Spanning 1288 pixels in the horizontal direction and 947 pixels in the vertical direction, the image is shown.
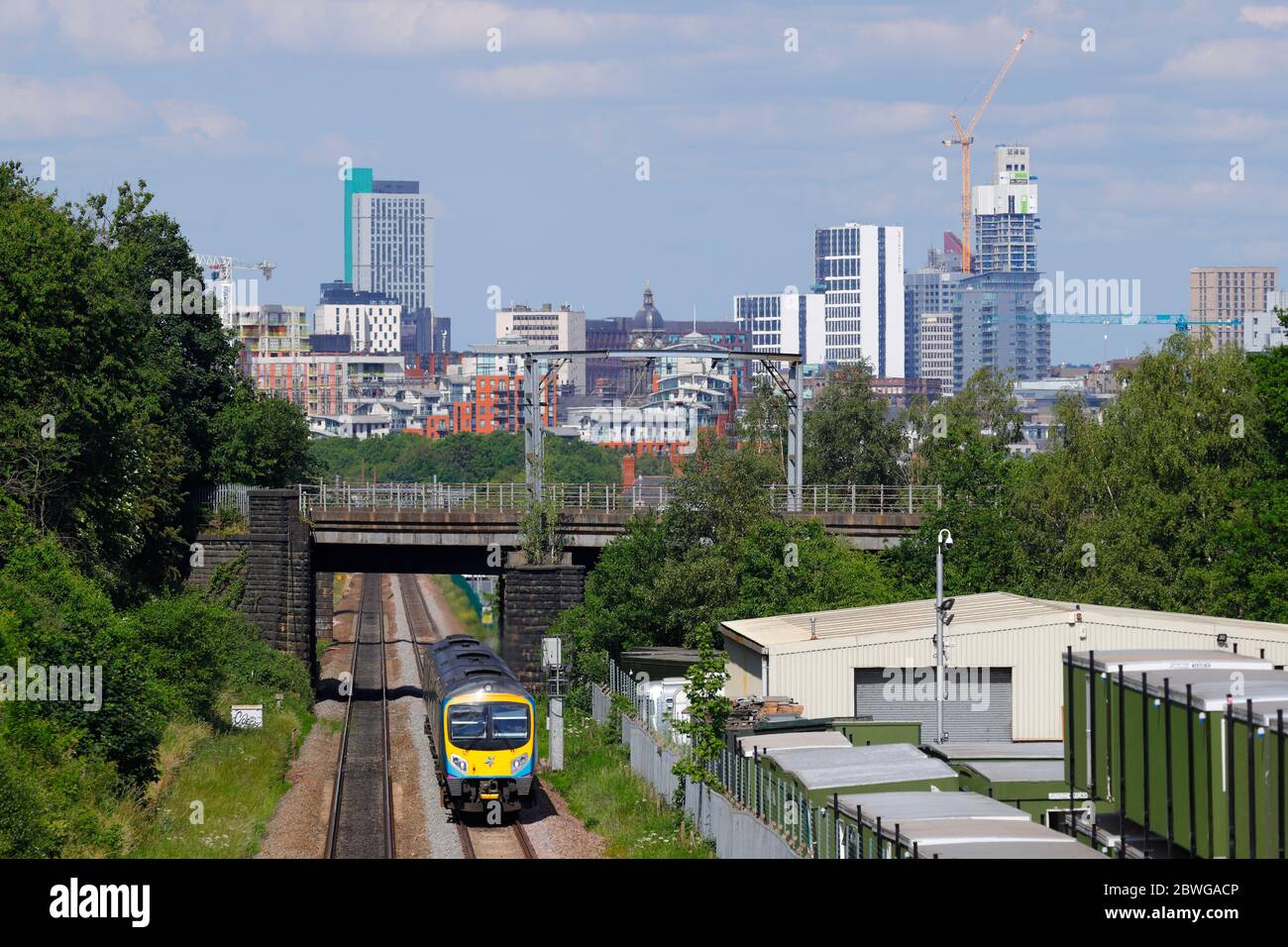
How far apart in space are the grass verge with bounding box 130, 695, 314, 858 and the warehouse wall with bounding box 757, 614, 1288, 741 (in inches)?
442

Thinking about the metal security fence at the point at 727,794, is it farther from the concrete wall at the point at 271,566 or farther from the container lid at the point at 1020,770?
the concrete wall at the point at 271,566

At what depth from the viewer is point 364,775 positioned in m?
37.3

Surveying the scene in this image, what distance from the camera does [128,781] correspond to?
1130 inches

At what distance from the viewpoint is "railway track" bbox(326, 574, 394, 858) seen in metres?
29.3

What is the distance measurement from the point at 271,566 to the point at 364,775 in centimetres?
1829

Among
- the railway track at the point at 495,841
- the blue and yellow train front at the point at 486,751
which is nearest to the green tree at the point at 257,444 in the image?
the blue and yellow train front at the point at 486,751

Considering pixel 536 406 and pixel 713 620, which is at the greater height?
pixel 536 406

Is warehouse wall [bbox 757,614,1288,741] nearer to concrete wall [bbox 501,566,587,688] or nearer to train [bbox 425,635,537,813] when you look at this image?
train [bbox 425,635,537,813]

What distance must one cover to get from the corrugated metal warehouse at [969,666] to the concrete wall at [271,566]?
23.2 m

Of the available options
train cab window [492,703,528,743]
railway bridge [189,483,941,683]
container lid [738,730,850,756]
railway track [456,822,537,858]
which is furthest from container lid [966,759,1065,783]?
railway bridge [189,483,941,683]
